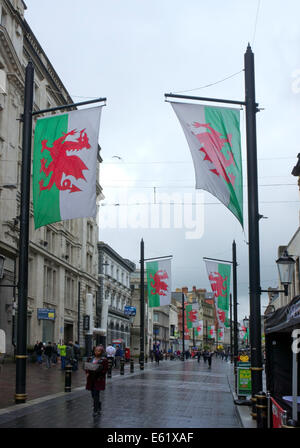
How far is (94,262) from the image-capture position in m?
63.6

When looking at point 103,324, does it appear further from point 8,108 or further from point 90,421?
point 90,421

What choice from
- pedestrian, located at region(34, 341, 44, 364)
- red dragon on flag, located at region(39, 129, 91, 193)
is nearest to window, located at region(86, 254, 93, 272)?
pedestrian, located at region(34, 341, 44, 364)

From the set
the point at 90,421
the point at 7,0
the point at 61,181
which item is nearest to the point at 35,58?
the point at 7,0

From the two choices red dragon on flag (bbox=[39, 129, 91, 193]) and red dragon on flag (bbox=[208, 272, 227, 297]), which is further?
red dragon on flag (bbox=[208, 272, 227, 297])

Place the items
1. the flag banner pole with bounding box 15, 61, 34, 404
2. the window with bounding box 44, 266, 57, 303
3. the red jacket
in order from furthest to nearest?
the window with bounding box 44, 266, 57, 303, the flag banner pole with bounding box 15, 61, 34, 404, the red jacket

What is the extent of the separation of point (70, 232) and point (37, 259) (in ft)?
34.8

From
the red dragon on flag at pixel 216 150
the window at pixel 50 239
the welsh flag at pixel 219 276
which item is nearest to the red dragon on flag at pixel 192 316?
the window at pixel 50 239

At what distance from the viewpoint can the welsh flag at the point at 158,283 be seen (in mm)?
33906

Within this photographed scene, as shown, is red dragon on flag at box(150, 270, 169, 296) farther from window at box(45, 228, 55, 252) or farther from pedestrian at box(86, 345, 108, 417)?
pedestrian at box(86, 345, 108, 417)

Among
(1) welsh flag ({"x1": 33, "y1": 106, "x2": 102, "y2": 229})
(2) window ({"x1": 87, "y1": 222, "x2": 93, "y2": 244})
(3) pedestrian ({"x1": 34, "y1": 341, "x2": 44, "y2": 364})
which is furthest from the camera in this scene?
(2) window ({"x1": 87, "y1": 222, "x2": 93, "y2": 244})

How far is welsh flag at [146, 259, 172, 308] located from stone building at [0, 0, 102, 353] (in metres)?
7.45

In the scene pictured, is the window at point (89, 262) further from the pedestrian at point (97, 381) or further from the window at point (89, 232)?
the pedestrian at point (97, 381)

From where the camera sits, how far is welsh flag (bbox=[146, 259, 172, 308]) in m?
33.9

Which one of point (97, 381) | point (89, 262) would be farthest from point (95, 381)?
point (89, 262)
